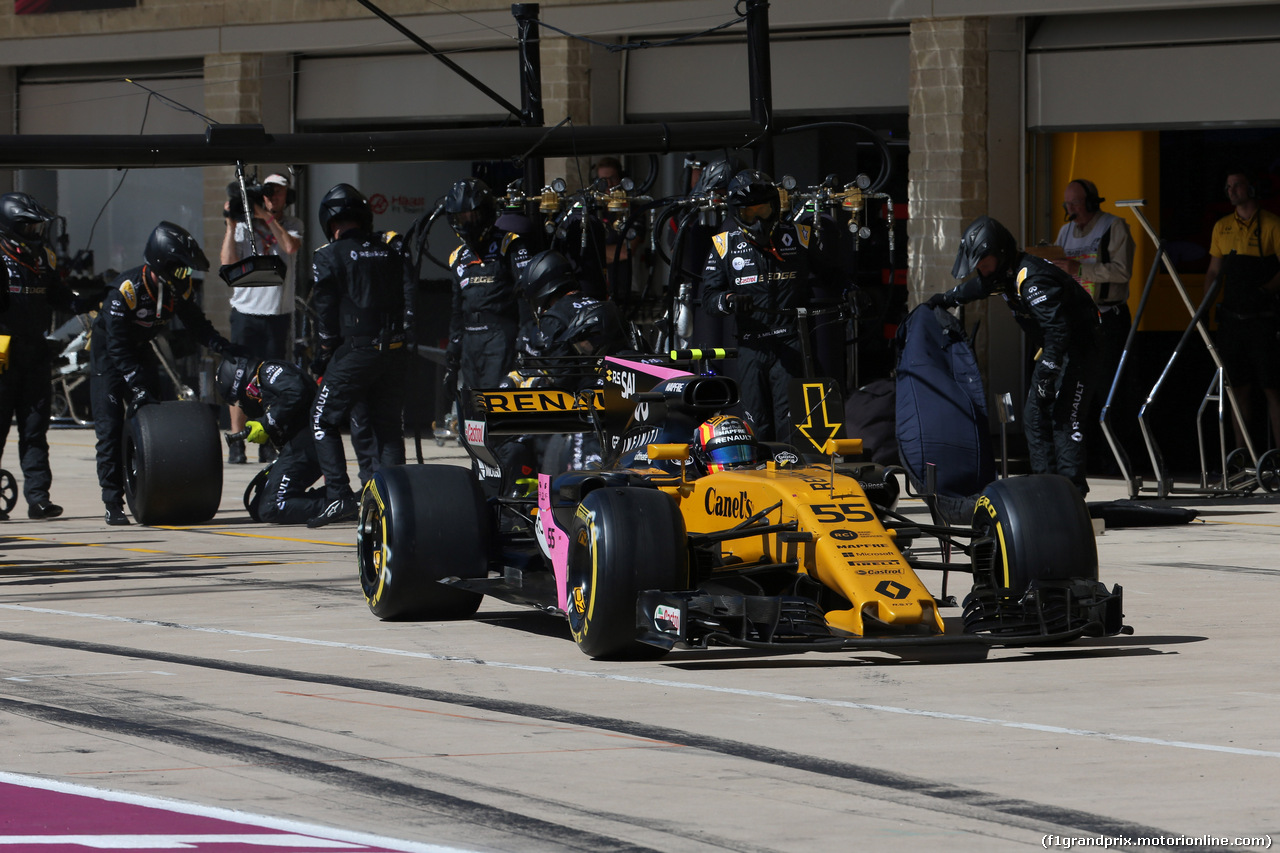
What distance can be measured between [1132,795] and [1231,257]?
34.1 ft

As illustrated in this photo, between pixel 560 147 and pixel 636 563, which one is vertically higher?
pixel 560 147

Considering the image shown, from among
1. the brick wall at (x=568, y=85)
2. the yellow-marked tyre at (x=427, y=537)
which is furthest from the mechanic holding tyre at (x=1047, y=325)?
the brick wall at (x=568, y=85)

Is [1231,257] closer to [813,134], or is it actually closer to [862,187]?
[862,187]

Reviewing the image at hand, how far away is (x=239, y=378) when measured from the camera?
1484cm

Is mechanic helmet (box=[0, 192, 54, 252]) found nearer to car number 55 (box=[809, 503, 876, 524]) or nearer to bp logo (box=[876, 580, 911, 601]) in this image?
car number 55 (box=[809, 503, 876, 524])

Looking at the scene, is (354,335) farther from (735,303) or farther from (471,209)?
(735,303)

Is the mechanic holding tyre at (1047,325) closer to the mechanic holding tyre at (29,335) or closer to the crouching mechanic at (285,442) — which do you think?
the crouching mechanic at (285,442)

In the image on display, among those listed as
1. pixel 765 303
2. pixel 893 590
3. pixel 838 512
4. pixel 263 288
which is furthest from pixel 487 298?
pixel 893 590

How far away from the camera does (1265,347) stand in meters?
15.6

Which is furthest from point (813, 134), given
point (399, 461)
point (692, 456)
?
point (692, 456)

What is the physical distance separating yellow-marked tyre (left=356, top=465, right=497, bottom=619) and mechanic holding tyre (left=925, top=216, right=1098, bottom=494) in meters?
4.38

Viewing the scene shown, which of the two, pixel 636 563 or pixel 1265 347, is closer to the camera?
pixel 636 563

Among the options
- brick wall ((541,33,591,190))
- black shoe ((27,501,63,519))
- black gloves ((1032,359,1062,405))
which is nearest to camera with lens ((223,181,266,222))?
brick wall ((541,33,591,190))

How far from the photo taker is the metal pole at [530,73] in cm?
1677
